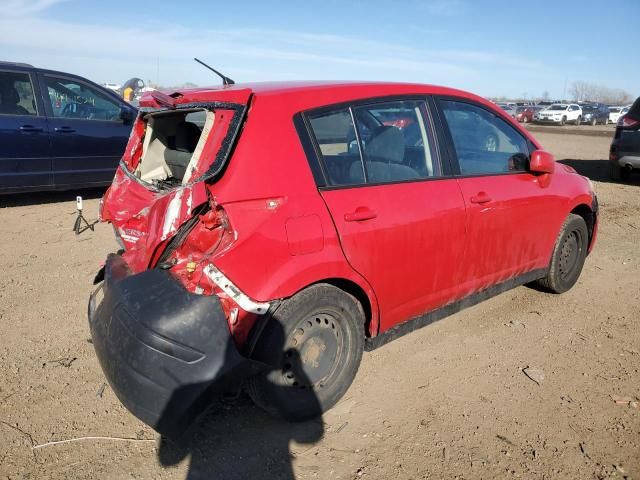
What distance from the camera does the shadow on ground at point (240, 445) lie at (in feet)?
8.23

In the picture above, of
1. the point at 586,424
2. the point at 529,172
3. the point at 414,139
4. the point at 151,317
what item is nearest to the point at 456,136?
the point at 414,139

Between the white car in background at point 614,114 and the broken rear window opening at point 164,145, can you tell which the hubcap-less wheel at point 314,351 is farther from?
the white car in background at point 614,114

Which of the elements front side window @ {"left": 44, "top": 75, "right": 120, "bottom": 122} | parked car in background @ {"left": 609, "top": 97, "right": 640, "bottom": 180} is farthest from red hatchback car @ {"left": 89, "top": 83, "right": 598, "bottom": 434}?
parked car in background @ {"left": 609, "top": 97, "right": 640, "bottom": 180}

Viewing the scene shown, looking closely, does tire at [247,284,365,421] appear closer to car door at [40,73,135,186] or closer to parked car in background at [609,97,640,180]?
car door at [40,73,135,186]

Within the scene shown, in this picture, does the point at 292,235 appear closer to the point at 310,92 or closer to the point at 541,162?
the point at 310,92

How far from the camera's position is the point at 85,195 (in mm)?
8086

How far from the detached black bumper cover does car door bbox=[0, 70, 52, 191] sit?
5271mm

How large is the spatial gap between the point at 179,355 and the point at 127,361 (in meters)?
0.25

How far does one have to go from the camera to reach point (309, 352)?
110 inches

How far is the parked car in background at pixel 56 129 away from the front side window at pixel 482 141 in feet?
18.1

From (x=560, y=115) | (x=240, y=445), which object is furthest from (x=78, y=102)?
(x=560, y=115)

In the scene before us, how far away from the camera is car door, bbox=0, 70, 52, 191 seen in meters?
6.66

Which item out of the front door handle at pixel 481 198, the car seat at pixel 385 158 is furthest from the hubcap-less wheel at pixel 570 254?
the car seat at pixel 385 158

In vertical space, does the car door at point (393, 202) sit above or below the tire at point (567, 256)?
above
